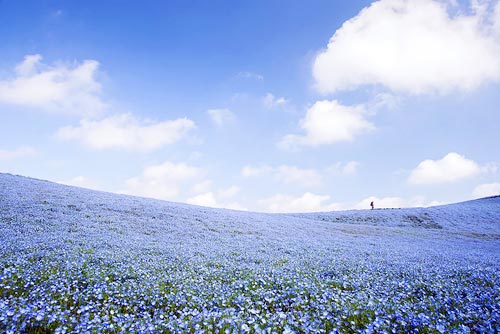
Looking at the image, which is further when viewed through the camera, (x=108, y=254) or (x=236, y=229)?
(x=236, y=229)

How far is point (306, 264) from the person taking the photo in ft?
41.2

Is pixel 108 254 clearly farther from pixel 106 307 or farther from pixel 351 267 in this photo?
pixel 351 267

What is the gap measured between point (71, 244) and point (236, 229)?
14.1 m

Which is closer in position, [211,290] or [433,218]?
[211,290]

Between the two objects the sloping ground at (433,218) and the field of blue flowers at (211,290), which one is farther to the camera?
the sloping ground at (433,218)

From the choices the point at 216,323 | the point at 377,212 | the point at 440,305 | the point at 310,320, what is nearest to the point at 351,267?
the point at 440,305

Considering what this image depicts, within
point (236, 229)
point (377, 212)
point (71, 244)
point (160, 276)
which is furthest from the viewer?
point (377, 212)

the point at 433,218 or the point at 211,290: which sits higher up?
the point at 433,218

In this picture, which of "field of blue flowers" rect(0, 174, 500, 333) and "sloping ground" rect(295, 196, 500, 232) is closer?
"field of blue flowers" rect(0, 174, 500, 333)

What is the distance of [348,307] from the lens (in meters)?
6.86

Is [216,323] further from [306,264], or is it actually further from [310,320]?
[306,264]

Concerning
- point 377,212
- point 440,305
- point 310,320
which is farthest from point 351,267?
point 377,212

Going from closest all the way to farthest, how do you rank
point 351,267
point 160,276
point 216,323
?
point 216,323 < point 160,276 < point 351,267

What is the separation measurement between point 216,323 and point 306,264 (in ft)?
23.5
